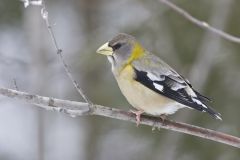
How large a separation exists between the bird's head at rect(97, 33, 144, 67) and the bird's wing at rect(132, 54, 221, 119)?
0.15 meters

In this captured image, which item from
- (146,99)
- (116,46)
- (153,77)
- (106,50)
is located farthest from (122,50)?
(146,99)

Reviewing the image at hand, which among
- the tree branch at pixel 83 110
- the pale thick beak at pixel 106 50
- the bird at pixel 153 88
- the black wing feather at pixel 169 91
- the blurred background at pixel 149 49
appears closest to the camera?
the tree branch at pixel 83 110

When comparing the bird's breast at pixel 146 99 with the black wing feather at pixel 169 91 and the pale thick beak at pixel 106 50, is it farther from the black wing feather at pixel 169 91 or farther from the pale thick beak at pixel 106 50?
the pale thick beak at pixel 106 50

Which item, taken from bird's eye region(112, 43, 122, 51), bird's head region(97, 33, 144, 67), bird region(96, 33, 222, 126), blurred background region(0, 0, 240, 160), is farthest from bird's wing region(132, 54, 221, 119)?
blurred background region(0, 0, 240, 160)

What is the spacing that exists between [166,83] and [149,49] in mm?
A: 2663

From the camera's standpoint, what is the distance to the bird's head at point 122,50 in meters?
5.30

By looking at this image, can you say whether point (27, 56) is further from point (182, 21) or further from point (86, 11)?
point (182, 21)

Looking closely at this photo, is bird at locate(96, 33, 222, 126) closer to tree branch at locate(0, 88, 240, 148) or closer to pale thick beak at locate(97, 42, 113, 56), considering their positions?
pale thick beak at locate(97, 42, 113, 56)

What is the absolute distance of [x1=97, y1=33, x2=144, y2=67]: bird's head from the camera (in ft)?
17.4

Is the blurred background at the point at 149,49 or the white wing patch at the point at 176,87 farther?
the blurred background at the point at 149,49

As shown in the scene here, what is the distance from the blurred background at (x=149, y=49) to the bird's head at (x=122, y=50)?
5.14 feet

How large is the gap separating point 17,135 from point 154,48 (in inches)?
177

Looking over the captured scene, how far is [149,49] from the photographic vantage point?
7684 mm

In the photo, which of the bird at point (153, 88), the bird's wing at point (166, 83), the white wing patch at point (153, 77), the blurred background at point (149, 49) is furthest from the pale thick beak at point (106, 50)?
the blurred background at point (149, 49)
